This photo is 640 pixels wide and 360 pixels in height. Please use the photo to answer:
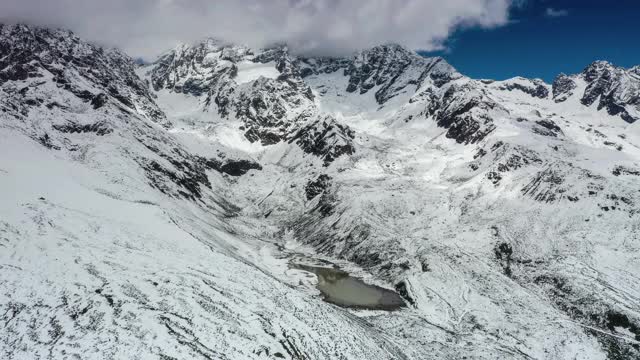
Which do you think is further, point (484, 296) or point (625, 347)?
point (484, 296)

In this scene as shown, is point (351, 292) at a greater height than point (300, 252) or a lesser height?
greater

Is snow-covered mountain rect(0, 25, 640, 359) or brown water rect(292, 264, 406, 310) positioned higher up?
snow-covered mountain rect(0, 25, 640, 359)

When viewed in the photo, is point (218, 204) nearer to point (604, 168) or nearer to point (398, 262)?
point (398, 262)

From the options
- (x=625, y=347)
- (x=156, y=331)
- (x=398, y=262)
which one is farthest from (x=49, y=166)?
(x=625, y=347)

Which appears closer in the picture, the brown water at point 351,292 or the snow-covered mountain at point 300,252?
the snow-covered mountain at point 300,252

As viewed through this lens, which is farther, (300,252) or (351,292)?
(300,252)

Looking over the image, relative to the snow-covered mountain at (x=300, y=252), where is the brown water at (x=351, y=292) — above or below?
below

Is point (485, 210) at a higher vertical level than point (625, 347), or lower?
higher

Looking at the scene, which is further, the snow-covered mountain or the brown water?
the brown water
